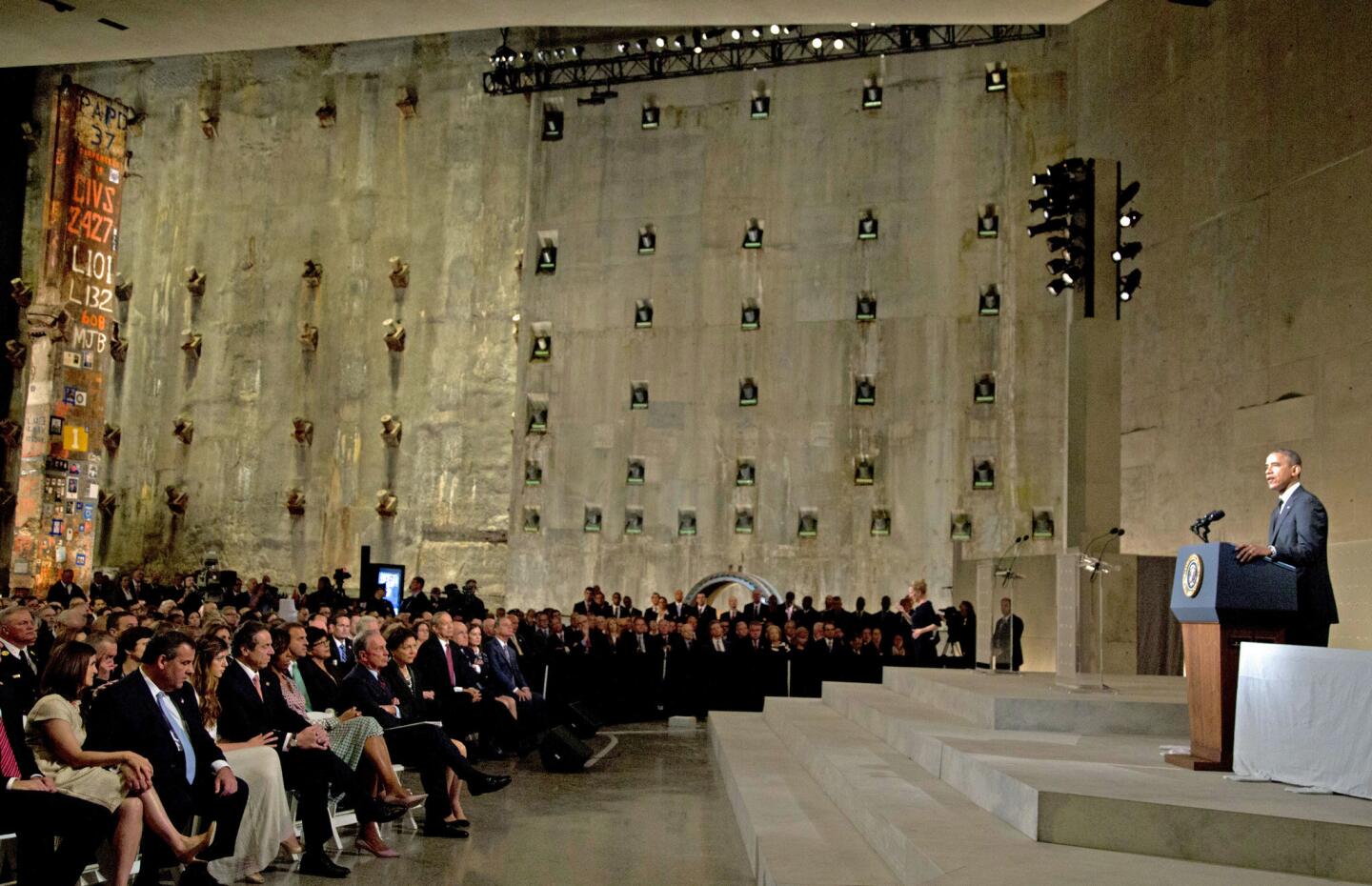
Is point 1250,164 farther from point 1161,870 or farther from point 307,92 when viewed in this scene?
point 307,92

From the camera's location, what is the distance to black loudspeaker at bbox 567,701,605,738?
12266 millimetres

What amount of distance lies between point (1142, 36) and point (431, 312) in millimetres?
11289

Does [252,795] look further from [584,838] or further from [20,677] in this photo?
[584,838]

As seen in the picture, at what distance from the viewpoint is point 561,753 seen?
10.3 m

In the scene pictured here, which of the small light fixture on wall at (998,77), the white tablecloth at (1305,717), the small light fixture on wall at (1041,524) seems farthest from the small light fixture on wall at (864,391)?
the white tablecloth at (1305,717)

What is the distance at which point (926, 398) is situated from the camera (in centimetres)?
1933

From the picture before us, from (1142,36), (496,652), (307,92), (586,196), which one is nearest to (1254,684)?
(496,652)

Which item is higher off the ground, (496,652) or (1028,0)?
(1028,0)

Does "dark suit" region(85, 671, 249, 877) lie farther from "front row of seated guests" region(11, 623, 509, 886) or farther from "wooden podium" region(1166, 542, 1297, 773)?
"wooden podium" region(1166, 542, 1297, 773)

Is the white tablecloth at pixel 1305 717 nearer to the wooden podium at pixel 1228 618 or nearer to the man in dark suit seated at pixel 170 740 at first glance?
the wooden podium at pixel 1228 618

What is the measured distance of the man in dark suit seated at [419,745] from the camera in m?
7.46

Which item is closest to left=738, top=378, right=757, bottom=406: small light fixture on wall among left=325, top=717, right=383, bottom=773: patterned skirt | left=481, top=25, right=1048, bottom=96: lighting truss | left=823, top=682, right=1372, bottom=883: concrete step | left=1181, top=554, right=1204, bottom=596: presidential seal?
left=481, top=25, right=1048, bottom=96: lighting truss

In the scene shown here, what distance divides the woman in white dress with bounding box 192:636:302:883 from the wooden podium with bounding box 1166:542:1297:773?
394 centimetres

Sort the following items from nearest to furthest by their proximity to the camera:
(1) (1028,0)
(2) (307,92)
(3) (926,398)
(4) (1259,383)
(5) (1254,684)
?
(5) (1254,684) → (1) (1028,0) → (4) (1259,383) → (3) (926,398) → (2) (307,92)
